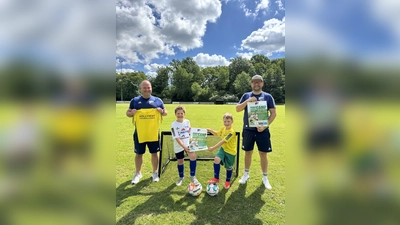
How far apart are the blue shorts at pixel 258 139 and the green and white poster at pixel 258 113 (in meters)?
0.51

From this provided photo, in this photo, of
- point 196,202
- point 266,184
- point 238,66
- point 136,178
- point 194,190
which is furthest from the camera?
point 238,66

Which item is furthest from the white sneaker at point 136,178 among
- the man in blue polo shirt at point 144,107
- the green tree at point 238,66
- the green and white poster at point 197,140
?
the green tree at point 238,66

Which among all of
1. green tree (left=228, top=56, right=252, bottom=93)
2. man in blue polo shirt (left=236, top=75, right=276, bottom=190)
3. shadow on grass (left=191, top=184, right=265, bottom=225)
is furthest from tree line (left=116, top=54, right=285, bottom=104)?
shadow on grass (left=191, top=184, right=265, bottom=225)

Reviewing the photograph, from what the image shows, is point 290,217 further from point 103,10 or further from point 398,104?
point 103,10

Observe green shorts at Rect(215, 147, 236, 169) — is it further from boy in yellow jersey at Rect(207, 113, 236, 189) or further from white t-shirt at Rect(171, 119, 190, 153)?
white t-shirt at Rect(171, 119, 190, 153)

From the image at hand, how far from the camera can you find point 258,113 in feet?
12.9

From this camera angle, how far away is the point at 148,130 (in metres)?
4.56

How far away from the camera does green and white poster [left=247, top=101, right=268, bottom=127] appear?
3.91m

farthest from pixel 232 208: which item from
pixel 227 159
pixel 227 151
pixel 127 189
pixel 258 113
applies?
pixel 127 189

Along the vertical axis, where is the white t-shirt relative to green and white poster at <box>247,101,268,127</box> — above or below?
below

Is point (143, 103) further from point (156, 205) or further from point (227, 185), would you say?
point (227, 185)

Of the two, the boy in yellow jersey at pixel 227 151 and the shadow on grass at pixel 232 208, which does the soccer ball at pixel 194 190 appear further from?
the boy in yellow jersey at pixel 227 151

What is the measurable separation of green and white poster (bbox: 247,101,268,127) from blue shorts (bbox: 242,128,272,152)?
1.67 ft

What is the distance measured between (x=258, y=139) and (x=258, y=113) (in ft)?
2.57
